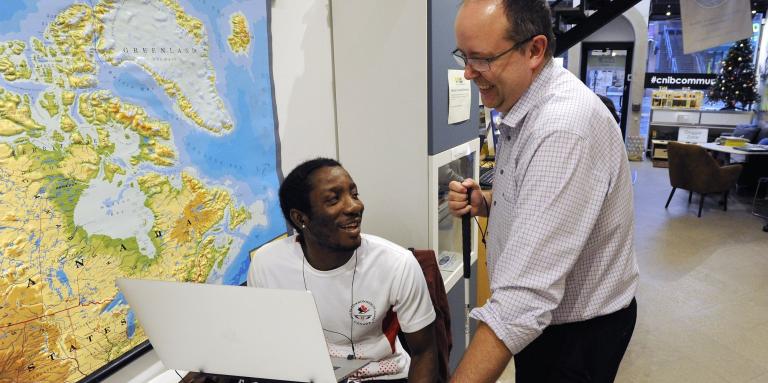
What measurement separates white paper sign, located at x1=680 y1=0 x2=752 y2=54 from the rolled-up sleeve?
3938 mm

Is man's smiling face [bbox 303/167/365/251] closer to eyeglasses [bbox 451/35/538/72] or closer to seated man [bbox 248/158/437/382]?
seated man [bbox 248/158/437/382]

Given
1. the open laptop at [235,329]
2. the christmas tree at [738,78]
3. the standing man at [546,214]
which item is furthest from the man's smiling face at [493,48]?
the christmas tree at [738,78]

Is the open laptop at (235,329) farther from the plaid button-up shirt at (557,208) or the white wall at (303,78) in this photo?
the white wall at (303,78)

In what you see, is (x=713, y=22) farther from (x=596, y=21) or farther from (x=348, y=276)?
(x=348, y=276)

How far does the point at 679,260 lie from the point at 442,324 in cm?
379

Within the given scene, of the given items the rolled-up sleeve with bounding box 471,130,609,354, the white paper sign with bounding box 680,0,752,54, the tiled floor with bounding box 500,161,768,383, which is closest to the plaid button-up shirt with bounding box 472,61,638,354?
the rolled-up sleeve with bounding box 471,130,609,354

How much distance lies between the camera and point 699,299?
12.5ft

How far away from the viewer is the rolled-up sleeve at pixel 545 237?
954 mm

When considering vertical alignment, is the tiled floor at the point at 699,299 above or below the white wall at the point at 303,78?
below

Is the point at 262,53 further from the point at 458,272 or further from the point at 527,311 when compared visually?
the point at 458,272

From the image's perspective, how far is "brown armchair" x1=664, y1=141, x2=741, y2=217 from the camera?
18.6ft

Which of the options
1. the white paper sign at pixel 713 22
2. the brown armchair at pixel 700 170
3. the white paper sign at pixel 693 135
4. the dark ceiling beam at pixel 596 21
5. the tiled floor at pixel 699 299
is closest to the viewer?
the tiled floor at pixel 699 299

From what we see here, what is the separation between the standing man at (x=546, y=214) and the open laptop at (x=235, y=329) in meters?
0.31

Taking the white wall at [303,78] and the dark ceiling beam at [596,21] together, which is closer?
the white wall at [303,78]
